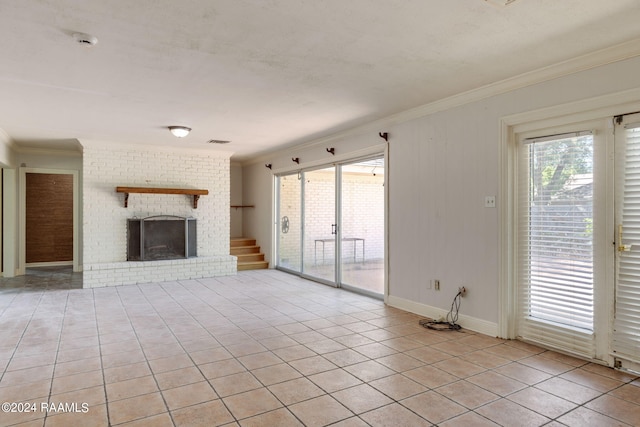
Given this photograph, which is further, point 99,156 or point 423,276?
point 99,156

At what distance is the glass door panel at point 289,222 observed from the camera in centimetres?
735

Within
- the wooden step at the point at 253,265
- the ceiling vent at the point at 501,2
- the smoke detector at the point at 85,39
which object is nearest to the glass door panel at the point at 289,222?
the wooden step at the point at 253,265

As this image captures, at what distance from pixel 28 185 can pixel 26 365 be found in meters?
7.14

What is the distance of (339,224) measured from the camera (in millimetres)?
6109

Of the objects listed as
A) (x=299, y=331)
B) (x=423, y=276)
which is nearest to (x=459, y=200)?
(x=423, y=276)

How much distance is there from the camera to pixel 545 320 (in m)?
3.41

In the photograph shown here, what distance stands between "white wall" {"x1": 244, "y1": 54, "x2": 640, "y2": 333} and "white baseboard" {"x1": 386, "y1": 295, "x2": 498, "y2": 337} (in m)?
0.01

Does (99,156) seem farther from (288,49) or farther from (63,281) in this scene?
(288,49)

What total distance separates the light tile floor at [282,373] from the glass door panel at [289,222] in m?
2.75

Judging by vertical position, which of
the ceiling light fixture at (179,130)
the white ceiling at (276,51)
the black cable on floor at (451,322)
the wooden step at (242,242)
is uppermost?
the white ceiling at (276,51)

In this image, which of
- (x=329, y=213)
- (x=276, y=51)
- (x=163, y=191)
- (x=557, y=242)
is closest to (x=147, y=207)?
(x=163, y=191)

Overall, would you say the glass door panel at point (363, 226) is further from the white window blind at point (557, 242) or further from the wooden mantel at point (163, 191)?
the wooden mantel at point (163, 191)

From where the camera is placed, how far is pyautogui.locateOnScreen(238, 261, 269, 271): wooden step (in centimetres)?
794

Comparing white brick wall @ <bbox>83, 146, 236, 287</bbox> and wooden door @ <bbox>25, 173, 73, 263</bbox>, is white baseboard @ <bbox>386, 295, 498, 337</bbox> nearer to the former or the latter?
white brick wall @ <bbox>83, 146, 236, 287</bbox>
